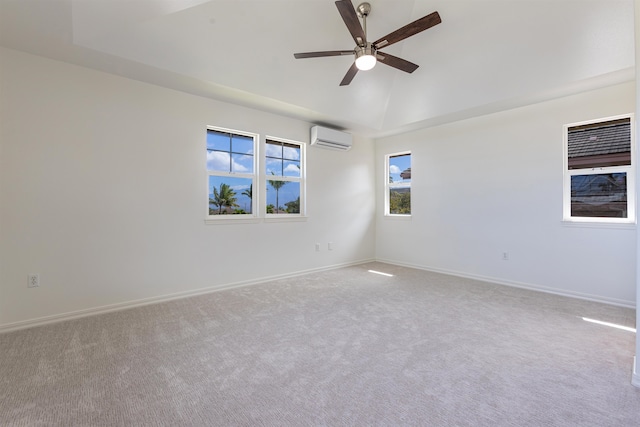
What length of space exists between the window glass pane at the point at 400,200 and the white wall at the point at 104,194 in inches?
105

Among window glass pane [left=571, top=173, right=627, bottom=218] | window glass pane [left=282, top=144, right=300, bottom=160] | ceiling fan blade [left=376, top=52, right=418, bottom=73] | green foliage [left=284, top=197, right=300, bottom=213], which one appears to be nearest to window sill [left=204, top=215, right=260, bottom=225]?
green foliage [left=284, top=197, right=300, bottom=213]

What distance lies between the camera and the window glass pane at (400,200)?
544cm

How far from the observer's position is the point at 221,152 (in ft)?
13.0

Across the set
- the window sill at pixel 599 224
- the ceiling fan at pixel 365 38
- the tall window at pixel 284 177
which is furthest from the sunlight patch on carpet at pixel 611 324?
the tall window at pixel 284 177

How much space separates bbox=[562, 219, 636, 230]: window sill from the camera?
10.6 feet

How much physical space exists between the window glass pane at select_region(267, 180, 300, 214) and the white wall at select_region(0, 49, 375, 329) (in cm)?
→ 38

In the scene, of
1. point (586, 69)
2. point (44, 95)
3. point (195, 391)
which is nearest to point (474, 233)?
point (586, 69)

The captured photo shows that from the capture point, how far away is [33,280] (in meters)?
2.71

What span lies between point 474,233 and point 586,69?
237 centimetres

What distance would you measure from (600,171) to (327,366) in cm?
397

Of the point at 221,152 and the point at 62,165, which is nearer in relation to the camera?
the point at 62,165

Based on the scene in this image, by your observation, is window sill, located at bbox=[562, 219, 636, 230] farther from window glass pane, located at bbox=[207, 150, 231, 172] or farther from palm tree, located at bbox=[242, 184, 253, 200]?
window glass pane, located at bbox=[207, 150, 231, 172]

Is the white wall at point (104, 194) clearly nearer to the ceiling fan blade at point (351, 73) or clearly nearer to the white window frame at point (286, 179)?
the white window frame at point (286, 179)

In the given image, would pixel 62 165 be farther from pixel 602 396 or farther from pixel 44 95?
pixel 602 396
